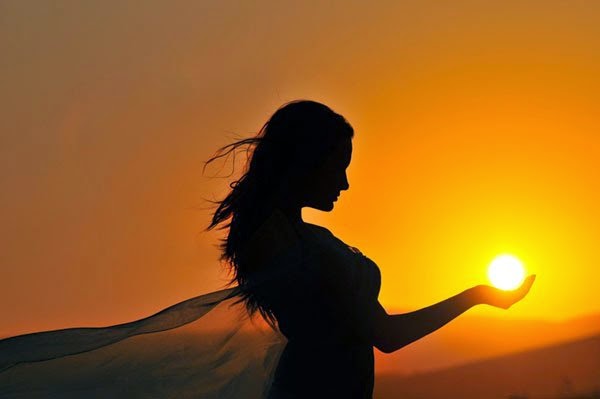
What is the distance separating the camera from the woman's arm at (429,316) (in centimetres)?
462

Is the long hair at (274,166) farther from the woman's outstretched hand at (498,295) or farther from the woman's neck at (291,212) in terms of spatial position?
the woman's outstretched hand at (498,295)

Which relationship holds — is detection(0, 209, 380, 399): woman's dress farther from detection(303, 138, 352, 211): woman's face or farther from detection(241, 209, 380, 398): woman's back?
detection(303, 138, 352, 211): woman's face

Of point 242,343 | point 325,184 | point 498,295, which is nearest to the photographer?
point 498,295

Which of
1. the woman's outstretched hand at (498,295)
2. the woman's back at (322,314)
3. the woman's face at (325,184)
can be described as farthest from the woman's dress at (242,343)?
the woman's outstretched hand at (498,295)

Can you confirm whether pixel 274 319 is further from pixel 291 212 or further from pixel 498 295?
pixel 498 295

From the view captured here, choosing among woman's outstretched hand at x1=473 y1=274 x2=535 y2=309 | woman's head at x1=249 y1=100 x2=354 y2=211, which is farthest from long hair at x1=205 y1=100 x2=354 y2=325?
woman's outstretched hand at x1=473 y1=274 x2=535 y2=309

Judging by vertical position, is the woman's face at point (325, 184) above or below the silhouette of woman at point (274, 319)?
above

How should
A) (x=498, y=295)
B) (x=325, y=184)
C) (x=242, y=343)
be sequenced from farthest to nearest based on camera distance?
(x=242, y=343)
(x=325, y=184)
(x=498, y=295)

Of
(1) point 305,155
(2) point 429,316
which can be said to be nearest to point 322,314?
(2) point 429,316

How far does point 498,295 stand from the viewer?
15.2ft

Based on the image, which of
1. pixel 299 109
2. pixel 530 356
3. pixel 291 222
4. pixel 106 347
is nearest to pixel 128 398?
pixel 106 347

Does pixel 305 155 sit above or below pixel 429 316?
above

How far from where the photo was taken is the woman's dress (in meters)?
4.66

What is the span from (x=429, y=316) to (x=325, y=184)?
62cm
